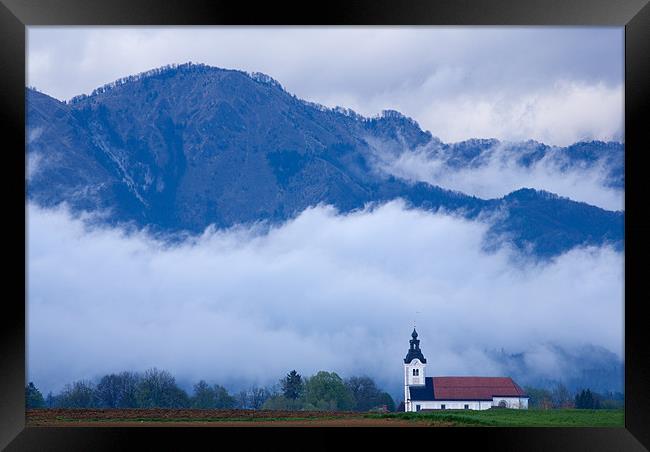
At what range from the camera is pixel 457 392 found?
805 inches

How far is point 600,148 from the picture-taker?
26.7m

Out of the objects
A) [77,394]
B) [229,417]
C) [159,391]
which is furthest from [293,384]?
[229,417]

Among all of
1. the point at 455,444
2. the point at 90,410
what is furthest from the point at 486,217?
the point at 455,444

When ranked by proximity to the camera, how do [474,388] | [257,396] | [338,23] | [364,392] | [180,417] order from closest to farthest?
[338,23] < [180,417] < [257,396] < [364,392] < [474,388]

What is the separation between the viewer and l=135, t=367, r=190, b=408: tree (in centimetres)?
1808

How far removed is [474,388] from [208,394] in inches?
260

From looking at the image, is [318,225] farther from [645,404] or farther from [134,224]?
[645,404]

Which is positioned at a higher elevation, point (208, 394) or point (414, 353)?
point (414, 353)

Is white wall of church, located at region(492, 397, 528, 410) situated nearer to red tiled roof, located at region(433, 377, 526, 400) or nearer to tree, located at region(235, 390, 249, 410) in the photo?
red tiled roof, located at region(433, 377, 526, 400)

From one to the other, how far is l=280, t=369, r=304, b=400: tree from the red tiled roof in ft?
12.1

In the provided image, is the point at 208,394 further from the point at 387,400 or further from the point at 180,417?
the point at 180,417

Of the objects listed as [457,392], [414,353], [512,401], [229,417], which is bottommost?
[512,401]

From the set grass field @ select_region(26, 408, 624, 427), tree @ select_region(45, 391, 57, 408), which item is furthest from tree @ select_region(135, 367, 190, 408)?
grass field @ select_region(26, 408, 624, 427)

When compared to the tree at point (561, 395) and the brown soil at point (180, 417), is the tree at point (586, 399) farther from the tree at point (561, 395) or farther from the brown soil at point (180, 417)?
the brown soil at point (180, 417)
